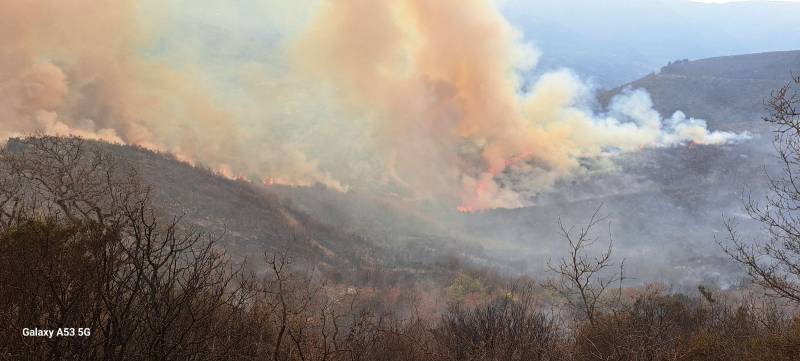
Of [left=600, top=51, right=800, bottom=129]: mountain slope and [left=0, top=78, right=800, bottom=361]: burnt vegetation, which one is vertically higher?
[left=600, top=51, right=800, bottom=129]: mountain slope

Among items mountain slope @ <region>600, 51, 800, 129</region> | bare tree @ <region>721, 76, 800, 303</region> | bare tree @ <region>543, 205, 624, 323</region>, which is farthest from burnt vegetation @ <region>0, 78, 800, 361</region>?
mountain slope @ <region>600, 51, 800, 129</region>

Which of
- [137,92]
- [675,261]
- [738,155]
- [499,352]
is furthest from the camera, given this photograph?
[738,155]

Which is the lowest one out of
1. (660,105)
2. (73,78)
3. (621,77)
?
(73,78)

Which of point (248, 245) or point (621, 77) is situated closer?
point (248, 245)

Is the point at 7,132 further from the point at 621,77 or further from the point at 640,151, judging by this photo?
the point at 621,77

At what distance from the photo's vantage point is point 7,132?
48.3 meters

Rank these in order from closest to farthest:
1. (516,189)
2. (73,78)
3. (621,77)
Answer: (73,78)
(516,189)
(621,77)

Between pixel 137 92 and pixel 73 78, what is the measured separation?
818cm

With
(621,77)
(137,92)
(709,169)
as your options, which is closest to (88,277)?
(137,92)

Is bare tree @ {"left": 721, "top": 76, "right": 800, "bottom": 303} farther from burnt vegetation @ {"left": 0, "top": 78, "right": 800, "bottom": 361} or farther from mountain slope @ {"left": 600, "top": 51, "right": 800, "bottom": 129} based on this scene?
mountain slope @ {"left": 600, "top": 51, "right": 800, "bottom": 129}

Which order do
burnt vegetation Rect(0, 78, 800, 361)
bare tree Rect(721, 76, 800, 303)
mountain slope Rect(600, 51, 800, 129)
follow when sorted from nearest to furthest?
burnt vegetation Rect(0, 78, 800, 361) < bare tree Rect(721, 76, 800, 303) < mountain slope Rect(600, 51, 800, 129)

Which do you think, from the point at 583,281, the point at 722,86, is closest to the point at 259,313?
the point at 583,281

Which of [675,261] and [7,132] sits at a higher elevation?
[7,132]

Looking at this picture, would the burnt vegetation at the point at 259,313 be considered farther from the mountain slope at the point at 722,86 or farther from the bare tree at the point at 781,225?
the mountain slope at the point at 722,86
